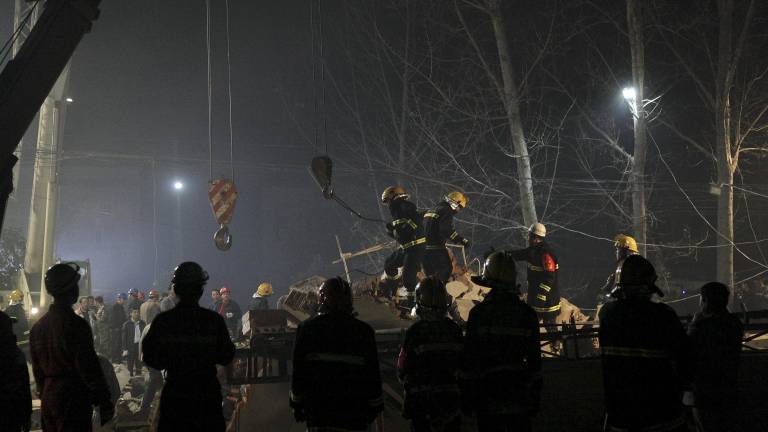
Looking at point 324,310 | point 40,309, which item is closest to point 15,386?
point 324,310

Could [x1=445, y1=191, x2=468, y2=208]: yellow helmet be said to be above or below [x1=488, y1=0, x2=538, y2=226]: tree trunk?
below

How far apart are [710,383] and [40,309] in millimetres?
16376

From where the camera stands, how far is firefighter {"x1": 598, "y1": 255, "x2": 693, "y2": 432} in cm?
407

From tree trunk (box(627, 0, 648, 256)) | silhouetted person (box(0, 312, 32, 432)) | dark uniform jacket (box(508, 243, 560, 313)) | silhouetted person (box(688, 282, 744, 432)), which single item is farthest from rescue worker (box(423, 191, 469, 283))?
tree trunk (box(627, 0, 648, 256))

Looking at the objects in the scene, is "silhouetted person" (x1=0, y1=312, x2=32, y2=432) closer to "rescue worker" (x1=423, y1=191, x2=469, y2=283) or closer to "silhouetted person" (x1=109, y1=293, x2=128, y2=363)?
"rescue worker" (x1=423, y1=191, x2=469, y2=283)

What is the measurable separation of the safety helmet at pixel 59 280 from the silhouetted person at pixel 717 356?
5471 millimetres

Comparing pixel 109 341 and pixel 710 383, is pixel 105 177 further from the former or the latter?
pixel 710 383

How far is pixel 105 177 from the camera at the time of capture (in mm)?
39250

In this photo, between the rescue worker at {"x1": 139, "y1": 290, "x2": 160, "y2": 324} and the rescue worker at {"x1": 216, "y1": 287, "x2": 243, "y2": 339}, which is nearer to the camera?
the rescue worker at {"x1": 216, "y1": 287, "x2": 243, "y2": 339}

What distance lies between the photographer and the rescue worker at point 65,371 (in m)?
4.73

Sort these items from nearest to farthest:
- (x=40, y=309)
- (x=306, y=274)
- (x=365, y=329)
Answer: (x=365, y=329) < (x=40, y=309) < (x=306, y=274)

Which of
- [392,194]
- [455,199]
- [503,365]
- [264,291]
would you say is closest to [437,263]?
[455,199]

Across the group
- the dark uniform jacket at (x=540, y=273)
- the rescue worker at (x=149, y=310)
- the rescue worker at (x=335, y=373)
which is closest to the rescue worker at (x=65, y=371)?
the rescue worker at (x=335, y=373)

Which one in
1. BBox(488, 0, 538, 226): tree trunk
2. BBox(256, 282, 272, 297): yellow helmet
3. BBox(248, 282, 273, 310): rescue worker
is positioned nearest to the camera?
BBox(248, 282, 273, 310): rescue worker
